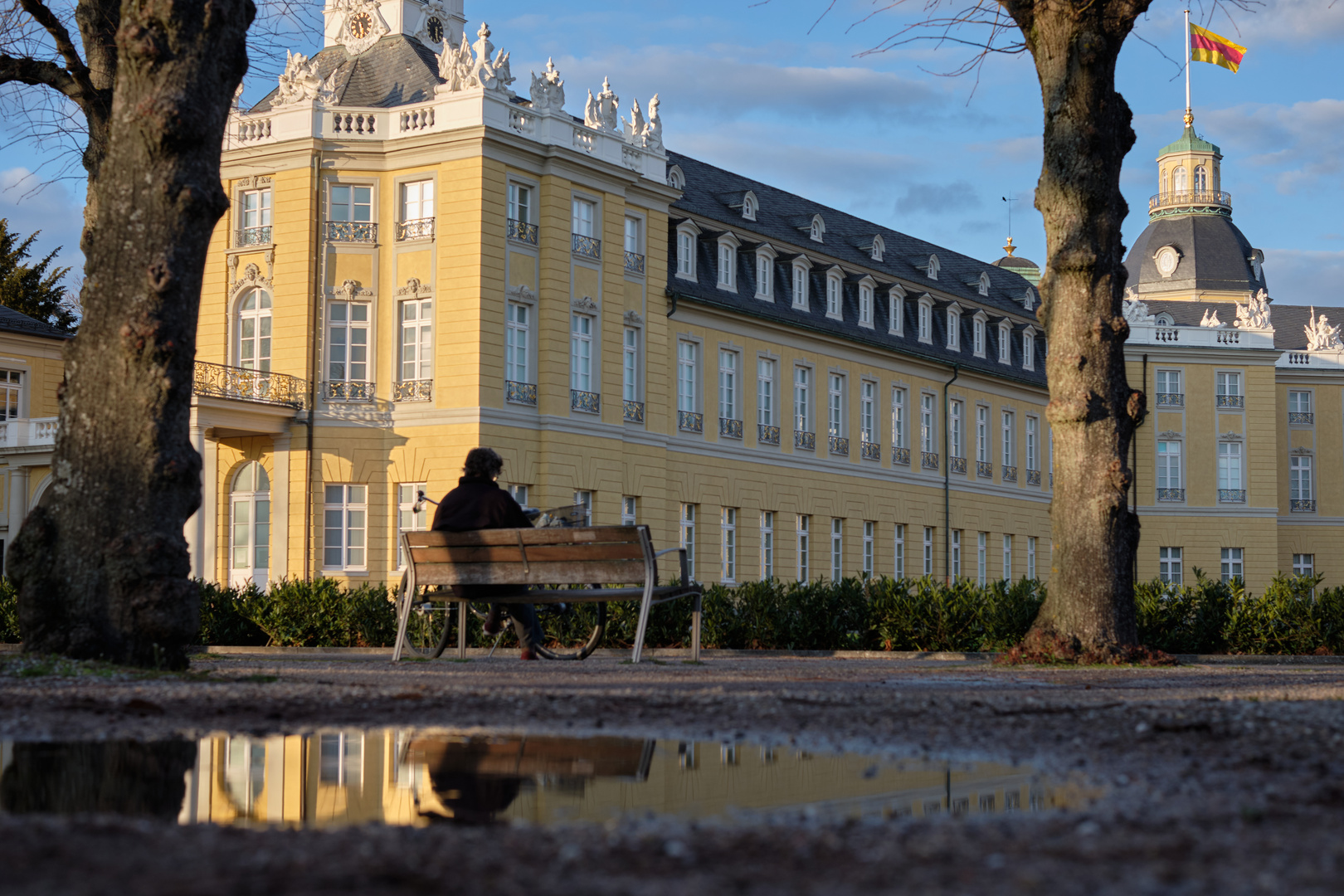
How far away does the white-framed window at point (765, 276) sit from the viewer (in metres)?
46.5

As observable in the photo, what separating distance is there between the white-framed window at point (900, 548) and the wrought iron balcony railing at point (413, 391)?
2019 cm

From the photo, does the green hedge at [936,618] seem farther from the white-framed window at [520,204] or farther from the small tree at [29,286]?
the small tree at [29,286]

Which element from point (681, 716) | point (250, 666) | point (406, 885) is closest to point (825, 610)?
point (250, 666)

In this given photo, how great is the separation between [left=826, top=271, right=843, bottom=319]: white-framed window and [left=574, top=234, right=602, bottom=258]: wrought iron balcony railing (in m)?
12.8

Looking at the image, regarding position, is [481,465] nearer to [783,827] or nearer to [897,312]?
[783,827]

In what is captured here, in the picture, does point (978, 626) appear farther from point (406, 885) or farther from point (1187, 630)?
point (406, 885)

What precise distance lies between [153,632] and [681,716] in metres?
3.60

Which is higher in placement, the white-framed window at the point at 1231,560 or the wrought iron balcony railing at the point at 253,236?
the wrought iron balcony railing at the point at 253,236

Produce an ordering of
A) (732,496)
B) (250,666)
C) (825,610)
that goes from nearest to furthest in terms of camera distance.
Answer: (250,666)
(825,610)
(732,496)

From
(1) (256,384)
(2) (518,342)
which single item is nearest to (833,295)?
(2) (518,342)

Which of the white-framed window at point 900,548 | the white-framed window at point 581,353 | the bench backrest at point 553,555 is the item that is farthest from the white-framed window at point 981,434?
the bench backrest at point 553,555

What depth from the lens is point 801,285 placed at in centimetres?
4847

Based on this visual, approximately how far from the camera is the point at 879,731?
20.1 ft

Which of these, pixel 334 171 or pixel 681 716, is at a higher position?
pixel 334 171
